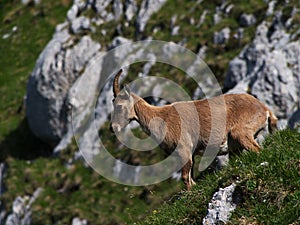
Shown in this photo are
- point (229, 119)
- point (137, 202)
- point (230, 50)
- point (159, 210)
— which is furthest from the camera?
point (230, 50)

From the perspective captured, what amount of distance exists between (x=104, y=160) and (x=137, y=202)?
366 centimetres

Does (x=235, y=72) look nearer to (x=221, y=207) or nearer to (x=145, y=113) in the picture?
(x=145, y=113)

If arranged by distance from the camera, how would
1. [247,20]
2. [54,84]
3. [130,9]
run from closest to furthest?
[247,20] < [54,84] < [130,9]

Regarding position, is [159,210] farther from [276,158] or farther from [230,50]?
[230,50]

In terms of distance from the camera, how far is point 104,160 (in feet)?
84.9

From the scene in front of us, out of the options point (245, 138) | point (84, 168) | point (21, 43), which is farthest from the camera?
point (21, 43)

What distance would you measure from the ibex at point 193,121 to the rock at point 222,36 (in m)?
13.7

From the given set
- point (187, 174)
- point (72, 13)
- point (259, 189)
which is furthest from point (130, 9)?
point (259, 189)

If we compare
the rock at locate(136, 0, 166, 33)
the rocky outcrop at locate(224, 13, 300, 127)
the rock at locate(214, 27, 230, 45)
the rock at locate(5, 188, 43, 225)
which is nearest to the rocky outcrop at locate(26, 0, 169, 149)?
the rock at locate(136, 0, 166, 33)

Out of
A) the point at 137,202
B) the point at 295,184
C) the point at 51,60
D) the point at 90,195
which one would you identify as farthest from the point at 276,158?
the point at 51,60

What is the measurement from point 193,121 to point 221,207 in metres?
4.57

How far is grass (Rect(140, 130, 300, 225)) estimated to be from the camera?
781 cm

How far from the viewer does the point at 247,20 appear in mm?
26656

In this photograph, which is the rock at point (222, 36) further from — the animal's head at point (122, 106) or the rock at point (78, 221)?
the animal's head at point (122, 106)
